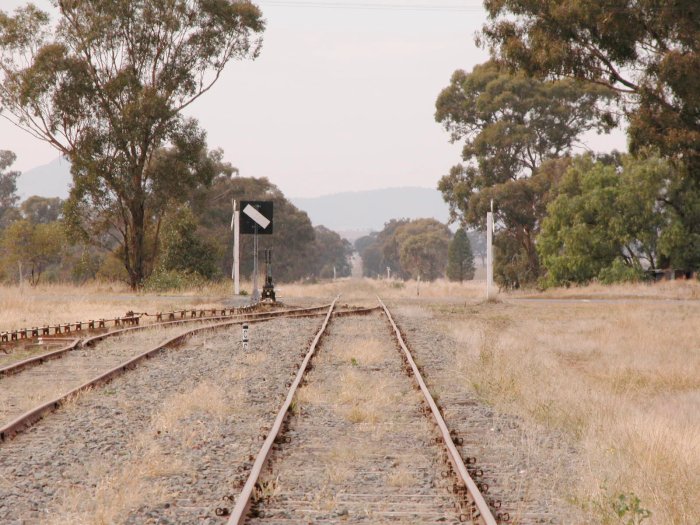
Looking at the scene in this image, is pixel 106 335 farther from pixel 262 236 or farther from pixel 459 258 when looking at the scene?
pixel 459 258

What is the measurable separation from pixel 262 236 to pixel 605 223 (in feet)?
137

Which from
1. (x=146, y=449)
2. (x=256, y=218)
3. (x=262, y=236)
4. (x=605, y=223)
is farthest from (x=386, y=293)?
(x=146, y=449)

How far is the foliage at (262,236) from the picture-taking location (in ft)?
232

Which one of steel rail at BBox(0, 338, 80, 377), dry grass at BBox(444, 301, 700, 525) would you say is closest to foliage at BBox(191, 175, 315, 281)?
dry grass at BBox(444, 301, 700, 525)

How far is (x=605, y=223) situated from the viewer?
Result: 152 feet

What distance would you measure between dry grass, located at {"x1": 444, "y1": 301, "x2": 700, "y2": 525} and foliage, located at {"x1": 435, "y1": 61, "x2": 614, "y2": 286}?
107 ft

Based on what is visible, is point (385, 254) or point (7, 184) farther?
point (385, 254)

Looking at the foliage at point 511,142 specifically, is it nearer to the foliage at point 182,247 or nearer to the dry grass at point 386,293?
the dry grass at point 386,293

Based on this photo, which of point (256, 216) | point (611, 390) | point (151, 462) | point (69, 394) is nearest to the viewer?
point (151, 462)

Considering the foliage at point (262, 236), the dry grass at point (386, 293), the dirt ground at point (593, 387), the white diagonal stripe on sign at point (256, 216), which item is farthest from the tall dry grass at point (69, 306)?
the foliage at point (262, 236)

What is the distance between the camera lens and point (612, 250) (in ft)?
154

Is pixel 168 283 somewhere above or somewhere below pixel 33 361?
above

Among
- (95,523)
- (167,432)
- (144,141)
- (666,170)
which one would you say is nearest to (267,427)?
(167,432)

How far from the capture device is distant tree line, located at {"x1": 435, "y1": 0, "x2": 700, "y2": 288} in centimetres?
2292
